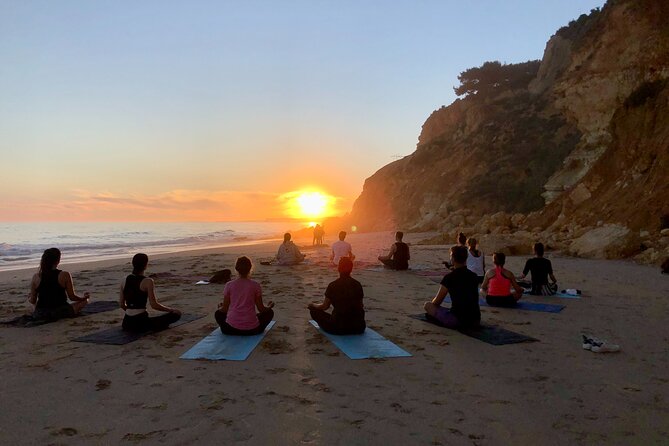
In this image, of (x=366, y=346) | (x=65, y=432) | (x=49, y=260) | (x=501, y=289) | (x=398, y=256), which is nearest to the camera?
(x=65, y=432)

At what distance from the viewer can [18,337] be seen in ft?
20.7

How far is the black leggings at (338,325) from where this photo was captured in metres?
6.19

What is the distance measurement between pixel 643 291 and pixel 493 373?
6959 mm

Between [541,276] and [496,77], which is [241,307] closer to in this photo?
[541,276]

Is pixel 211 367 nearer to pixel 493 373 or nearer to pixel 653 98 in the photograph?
pixel 493 373

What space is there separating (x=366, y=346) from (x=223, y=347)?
1795 mm

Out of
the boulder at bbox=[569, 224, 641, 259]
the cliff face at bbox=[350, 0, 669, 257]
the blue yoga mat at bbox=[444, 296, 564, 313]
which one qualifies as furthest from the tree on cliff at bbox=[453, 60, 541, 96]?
the blue yoga mat at bbox=[444, 296, 564, 313]

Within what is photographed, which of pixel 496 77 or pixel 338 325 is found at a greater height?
pixel 496 77

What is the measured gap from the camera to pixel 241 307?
614 cm

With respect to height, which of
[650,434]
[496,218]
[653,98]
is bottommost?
[650,434]

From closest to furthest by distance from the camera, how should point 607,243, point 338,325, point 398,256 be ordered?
point 338,325 → point 398,256 → point 607,243

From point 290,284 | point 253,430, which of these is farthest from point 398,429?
point 290,284

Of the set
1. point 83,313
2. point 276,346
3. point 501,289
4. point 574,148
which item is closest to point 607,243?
point 501,289

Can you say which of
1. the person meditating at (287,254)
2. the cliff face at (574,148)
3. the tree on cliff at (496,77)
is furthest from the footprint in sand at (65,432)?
the tree on cliff at (496,77)
